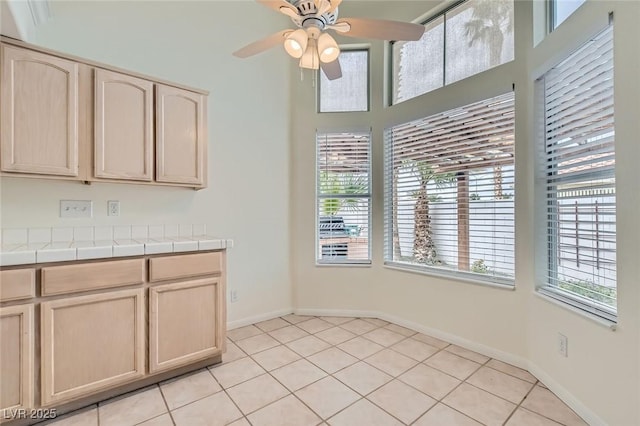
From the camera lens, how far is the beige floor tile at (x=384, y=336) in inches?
103

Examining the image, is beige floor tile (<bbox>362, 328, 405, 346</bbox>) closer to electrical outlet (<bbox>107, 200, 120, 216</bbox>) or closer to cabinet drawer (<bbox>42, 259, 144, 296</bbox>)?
cabinet drawer (<bbox>42, 259, 144, 296</bbox>)

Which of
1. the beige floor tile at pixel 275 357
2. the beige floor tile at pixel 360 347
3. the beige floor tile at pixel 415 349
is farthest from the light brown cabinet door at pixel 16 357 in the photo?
the beige floor tile at pixel 415 349

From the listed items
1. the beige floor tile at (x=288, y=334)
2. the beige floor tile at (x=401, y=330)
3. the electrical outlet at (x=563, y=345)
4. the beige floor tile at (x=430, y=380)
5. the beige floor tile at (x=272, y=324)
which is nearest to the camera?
the electrical outlet at (x=563, y=345)

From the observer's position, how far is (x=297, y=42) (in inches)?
68.9

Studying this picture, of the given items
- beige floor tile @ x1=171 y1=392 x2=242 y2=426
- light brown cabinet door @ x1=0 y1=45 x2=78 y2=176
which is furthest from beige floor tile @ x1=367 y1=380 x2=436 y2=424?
light brown cabinet door @ x1=0 y1=45 x2=78 y2=176

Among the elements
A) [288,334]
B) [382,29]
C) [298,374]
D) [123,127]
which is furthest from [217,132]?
[298,374]

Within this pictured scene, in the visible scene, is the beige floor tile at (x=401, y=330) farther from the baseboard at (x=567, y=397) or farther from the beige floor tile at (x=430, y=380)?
the baseboard at (x=567, y=397)

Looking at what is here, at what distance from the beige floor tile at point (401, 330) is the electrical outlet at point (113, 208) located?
102 inches

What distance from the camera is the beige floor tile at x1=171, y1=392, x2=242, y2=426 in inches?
64.0

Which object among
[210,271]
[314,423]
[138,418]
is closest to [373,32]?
[210,271]

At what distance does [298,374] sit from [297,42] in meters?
2.18

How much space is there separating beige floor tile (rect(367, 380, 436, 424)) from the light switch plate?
2.36m

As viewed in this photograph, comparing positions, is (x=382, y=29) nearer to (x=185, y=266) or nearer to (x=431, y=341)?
(x=185, y=266)

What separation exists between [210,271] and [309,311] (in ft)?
4.82
